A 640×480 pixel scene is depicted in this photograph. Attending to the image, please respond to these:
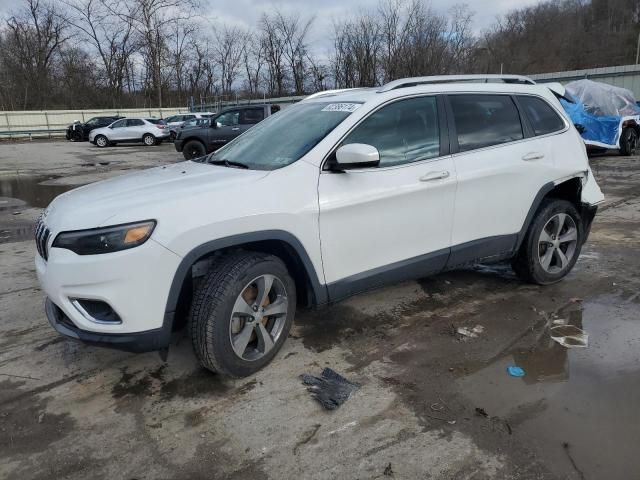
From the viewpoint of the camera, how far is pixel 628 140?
14969mm

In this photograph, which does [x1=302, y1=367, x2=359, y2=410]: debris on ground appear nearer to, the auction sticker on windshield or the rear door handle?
the auction sticker on windshield

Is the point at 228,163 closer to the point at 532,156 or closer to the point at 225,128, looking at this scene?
the point at 532,156

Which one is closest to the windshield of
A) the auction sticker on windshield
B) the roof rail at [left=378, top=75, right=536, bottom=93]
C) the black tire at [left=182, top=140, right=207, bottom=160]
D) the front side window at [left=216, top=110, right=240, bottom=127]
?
the auction sticker on windshield

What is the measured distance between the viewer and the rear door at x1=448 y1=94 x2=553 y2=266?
393 centimetres

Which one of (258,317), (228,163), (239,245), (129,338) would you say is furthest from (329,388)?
(228,163)

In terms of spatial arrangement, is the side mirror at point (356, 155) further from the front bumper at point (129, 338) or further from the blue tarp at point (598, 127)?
the blue tarp at point (598, 127)

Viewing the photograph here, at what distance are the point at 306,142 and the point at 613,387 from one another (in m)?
2.50

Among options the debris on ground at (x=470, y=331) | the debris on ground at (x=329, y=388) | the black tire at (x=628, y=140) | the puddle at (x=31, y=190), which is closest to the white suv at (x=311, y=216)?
the debris on ground at (x=329, y=388)

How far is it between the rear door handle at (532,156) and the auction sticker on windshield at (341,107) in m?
1.60

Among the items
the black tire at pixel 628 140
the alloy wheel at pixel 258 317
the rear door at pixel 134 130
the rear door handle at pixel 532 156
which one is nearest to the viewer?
the alloy wheel at pixel 258 317

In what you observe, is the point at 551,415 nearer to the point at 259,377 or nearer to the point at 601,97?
the point at 259,377

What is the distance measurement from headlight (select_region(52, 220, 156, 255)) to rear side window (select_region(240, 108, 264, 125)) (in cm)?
1397

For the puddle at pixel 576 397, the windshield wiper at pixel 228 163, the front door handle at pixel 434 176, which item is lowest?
the puddle at pixel 576 397

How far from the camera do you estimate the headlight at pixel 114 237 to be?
2.69 meters
